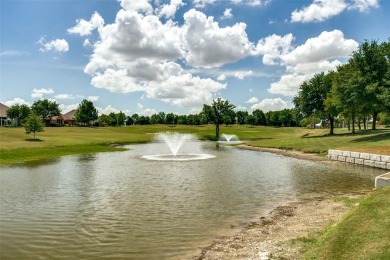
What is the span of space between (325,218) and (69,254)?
10316 millimetres

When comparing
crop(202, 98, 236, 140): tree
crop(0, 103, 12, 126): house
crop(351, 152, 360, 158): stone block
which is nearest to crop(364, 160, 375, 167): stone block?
crop(351, 152, 360, 158): stone block

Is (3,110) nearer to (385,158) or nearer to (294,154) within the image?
(294,154)

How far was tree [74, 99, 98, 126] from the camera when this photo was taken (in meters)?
144

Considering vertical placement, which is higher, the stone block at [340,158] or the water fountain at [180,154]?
the stone block at [340,158]

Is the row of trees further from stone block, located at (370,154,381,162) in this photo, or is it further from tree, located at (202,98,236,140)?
tree, located at (202,98,236,140)

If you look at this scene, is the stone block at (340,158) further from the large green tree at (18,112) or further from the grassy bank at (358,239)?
the large green tree at (18,112)

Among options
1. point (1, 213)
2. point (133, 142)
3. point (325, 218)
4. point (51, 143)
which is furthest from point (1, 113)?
point (325, 218)

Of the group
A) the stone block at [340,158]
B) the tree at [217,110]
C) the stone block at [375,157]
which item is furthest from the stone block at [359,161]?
the tree at [217,110]

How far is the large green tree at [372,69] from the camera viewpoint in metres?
49.9

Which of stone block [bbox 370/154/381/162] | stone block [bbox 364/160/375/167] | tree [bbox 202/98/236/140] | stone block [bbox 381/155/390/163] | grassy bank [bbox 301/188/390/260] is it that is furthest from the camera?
tree [bbox 202/98/236/140]

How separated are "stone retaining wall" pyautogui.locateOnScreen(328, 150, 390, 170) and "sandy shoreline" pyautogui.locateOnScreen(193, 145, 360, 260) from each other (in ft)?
56.2

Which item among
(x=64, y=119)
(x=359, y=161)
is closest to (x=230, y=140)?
(x=359, y=161)

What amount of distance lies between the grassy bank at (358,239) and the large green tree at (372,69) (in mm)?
41809

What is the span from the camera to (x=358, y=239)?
400 inches
